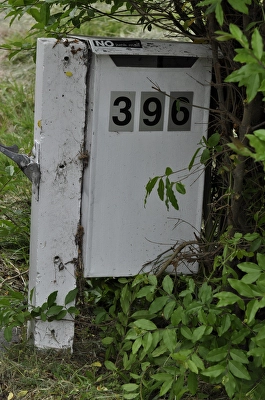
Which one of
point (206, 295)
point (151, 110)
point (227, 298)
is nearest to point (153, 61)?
point (151, 110)

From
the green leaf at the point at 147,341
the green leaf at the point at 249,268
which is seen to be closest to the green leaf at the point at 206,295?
the green leaf at the point at 147,341

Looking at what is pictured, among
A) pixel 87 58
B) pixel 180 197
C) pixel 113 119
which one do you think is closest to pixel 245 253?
pixel 180 197

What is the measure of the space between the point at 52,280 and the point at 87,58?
88 centimetres

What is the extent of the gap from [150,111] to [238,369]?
3.29 ft

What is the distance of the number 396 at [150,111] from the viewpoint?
2654 millimetres

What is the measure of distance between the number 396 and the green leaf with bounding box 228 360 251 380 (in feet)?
3.05

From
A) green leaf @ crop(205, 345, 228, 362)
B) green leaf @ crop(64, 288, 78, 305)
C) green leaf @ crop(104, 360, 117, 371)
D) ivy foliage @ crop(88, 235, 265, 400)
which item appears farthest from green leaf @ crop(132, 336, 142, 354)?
Answer: green leaf @ crop(64, 288, 78, 305)

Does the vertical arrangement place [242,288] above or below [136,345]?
above

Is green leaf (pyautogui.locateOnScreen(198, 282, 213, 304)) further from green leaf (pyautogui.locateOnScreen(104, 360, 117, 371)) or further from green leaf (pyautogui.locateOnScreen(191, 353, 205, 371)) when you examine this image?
green leaf (pyautogui.locateOnScreen(104, 360, 117, 371))

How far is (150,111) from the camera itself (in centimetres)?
270

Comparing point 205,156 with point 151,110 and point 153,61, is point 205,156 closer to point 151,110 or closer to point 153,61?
point 151,110

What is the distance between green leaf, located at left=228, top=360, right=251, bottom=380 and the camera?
2.28 meters

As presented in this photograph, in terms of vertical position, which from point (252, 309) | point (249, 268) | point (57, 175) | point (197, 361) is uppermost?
point (57, 175)

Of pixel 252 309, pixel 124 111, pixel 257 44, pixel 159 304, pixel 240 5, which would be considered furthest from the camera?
pixel 124 111
